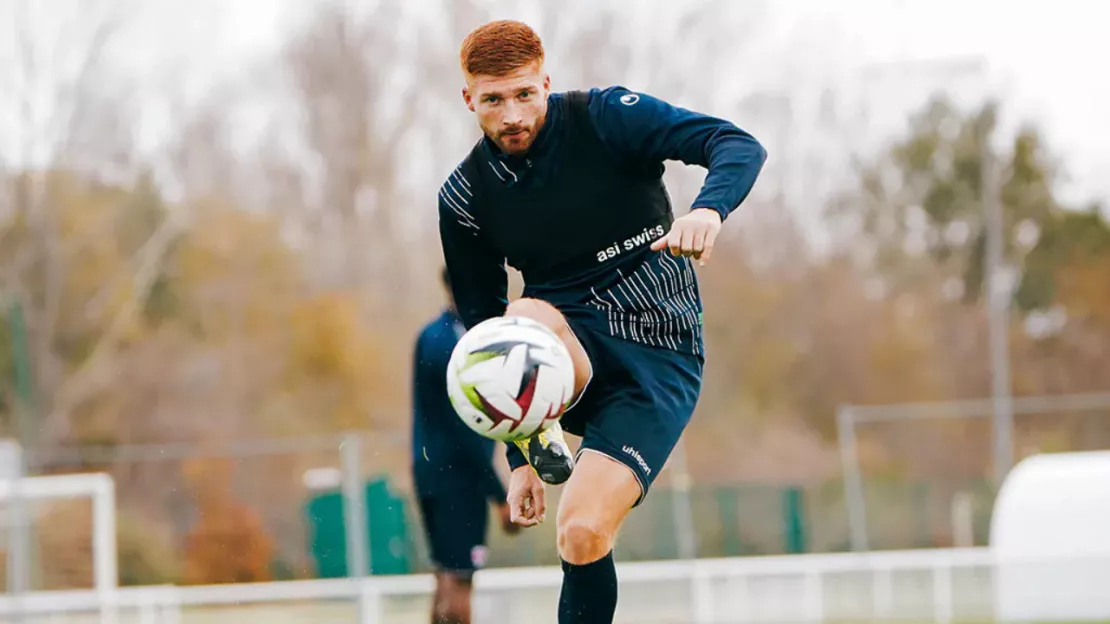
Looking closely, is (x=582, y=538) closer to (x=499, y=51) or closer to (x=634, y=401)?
(x=634, y=401)

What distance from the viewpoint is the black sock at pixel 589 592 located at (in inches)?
189

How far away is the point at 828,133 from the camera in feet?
89.9

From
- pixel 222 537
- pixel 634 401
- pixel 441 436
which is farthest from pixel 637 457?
pixel 222 537

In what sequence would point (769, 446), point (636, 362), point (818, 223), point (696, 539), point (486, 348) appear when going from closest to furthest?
point (486, 348) < point (636, 362) < point (696, 539) < point (769, 446) < point (818, 223)

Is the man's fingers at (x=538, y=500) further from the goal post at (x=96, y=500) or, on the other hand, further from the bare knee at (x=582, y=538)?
the goal post at (x=96, y=500)

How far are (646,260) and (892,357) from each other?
75.9 ft

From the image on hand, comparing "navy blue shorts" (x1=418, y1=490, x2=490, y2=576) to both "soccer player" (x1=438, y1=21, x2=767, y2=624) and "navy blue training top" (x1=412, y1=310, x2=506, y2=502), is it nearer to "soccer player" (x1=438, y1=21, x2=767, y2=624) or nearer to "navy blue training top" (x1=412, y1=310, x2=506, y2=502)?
"navy blue training top" (x1=412, y1=310, x2=506, y2=502)

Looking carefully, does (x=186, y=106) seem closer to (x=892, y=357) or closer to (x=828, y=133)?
(x=828, y=133)

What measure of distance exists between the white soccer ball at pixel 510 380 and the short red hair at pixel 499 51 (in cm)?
78

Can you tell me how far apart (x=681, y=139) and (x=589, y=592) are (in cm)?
143

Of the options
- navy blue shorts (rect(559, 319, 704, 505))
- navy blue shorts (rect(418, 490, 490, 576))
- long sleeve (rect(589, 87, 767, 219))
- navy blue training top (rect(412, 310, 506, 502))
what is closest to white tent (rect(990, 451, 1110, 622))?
navy blue shorts (rect(418, 490, 490, 576))

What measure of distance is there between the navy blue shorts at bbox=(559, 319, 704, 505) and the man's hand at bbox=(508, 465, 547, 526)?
198 millimetres

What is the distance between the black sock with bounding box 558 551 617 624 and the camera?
15.8 ft

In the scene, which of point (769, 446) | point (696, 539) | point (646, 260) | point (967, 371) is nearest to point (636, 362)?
point (646, 260)
